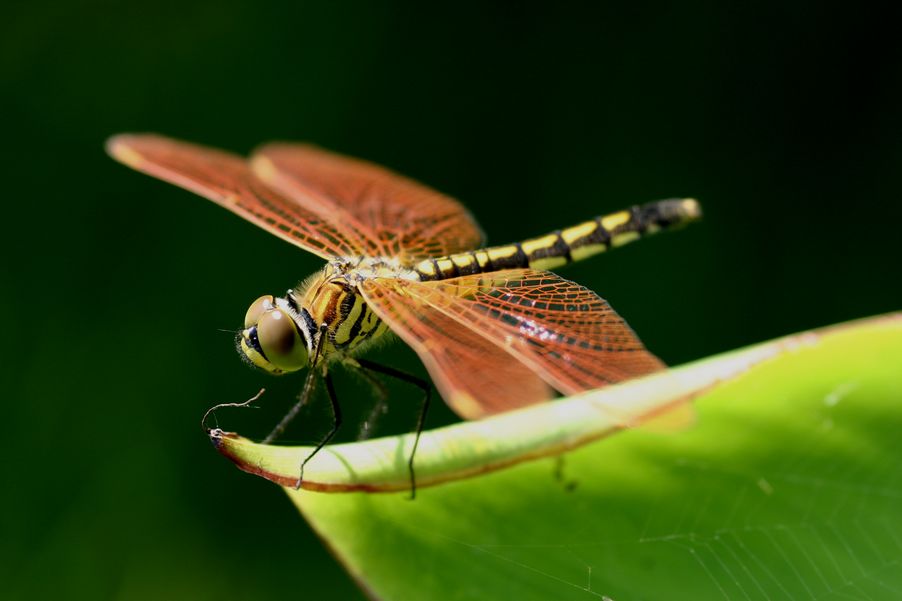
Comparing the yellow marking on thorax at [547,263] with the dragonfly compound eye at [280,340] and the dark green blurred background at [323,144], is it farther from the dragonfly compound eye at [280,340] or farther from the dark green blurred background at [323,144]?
the dark green blurred background at [323,144]

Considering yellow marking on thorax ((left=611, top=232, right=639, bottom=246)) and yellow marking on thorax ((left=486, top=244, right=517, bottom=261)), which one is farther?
yellow marking on thorax ((left=611, top=232, right=639, bottom=246))

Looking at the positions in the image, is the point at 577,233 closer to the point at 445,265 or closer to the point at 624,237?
the point at 624,237

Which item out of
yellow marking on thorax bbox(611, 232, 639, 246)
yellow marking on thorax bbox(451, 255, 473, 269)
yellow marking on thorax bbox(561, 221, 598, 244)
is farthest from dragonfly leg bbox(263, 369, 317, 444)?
yellow marking on thorax bbox(611, 232, 639, 246)

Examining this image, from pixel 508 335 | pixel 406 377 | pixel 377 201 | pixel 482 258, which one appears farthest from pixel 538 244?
pixel 508 335

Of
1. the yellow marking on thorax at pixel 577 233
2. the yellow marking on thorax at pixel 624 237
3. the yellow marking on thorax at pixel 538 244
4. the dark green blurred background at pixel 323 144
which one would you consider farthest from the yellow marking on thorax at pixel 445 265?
the dark green blurred background at pixel 323 144

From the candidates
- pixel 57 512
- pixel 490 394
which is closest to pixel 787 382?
pixel 490 394

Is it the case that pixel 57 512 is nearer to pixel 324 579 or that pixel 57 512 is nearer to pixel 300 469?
pixel 324 579

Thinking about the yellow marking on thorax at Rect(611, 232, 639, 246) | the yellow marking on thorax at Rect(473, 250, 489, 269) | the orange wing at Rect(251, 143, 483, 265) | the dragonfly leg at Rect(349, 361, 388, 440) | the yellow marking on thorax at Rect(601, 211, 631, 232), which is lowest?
the dragonfly leg at Rect(349, 361, 388, 440)

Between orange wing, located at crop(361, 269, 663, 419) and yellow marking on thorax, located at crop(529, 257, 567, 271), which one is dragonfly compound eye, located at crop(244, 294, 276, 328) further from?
yellow marking on thorax, located at crop(529, 257, 567, 271)
